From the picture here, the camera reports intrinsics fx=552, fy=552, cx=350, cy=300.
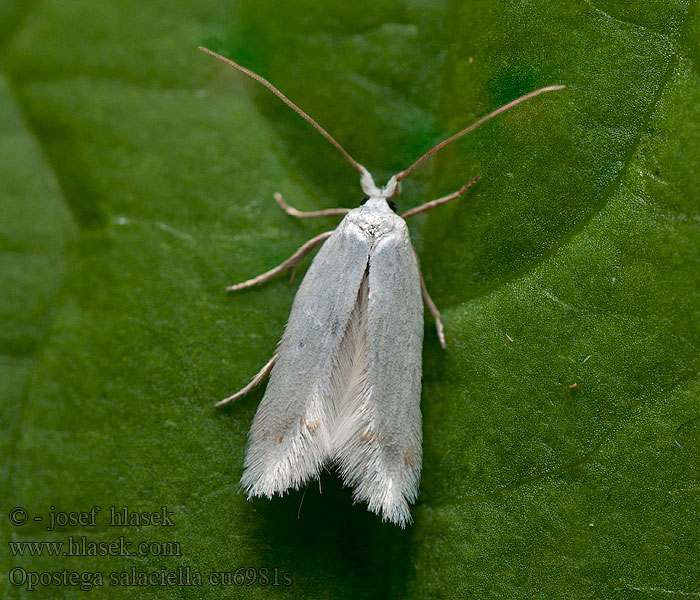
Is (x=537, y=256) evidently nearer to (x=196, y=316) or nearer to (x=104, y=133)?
(x=196, y=316)

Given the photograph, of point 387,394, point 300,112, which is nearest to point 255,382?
point 387,394

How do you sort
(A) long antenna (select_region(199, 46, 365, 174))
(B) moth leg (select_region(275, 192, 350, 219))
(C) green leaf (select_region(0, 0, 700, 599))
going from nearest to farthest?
(C) green leaf (select_region(0, 0, 700, 599)), (A) long antenna (select_region(199, 46, 365, 174)), (B) moth leg (select_region(275, 192, 350, 219))

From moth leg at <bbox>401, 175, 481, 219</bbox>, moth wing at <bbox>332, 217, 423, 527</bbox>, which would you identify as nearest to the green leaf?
moth leg at <bbox>401, 175, 481, 219</bbox>

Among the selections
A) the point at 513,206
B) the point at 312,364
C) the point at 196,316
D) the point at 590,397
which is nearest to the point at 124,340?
the point at 196,316

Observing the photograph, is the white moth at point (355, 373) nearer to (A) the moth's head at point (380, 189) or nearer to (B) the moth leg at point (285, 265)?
(A) the moth's head at point (380, 189)

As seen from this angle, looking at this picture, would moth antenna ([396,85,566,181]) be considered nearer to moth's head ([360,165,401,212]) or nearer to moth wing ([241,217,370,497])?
moth's head ([360,165,401,212])

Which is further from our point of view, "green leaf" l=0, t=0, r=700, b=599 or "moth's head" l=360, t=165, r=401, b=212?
"moth's head" l=360, t=165, r=401, b=212

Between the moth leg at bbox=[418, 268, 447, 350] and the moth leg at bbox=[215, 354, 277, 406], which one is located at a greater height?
the moth leg at bbox=[418, 268, 447, 350]
